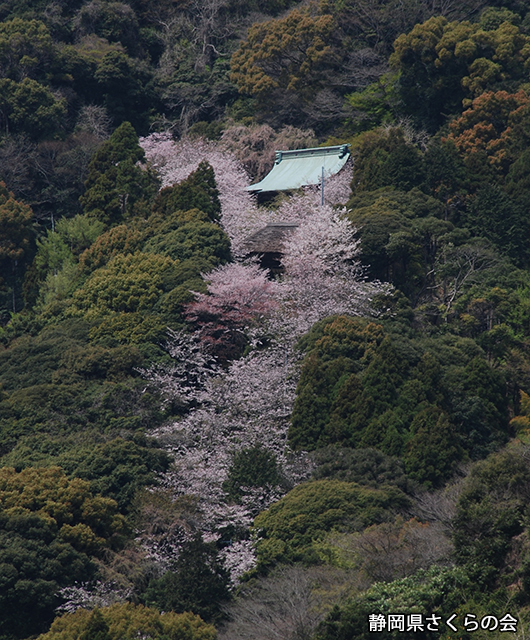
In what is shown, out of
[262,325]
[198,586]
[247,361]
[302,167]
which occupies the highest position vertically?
[198,586]

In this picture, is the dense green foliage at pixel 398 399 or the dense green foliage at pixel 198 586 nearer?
the dense green foliage at pixel 198 586

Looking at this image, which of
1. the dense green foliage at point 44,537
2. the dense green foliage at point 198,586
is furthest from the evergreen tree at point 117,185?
the dense green foliage at point 198,586

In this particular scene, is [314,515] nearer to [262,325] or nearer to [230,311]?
[262,325]

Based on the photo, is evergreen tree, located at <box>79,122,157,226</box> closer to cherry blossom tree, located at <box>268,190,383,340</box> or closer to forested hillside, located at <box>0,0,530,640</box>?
forested hillside, located at <box>0,0,530,640</box>

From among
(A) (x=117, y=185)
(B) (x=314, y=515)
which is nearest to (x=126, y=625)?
(B) (x=314, y=515)

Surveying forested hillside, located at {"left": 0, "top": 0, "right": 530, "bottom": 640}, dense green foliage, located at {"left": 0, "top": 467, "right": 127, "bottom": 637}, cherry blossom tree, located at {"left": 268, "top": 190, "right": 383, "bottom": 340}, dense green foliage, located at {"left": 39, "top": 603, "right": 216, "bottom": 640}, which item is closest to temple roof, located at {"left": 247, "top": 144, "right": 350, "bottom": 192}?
forested hillside, located at {"left": 0, "top": 0, "right": 530, "bottom": 640}

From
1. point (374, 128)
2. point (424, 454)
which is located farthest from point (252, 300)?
point (374, 128)

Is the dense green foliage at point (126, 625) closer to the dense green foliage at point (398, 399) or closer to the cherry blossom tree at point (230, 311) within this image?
the dense green foliage at point (398, 399)
